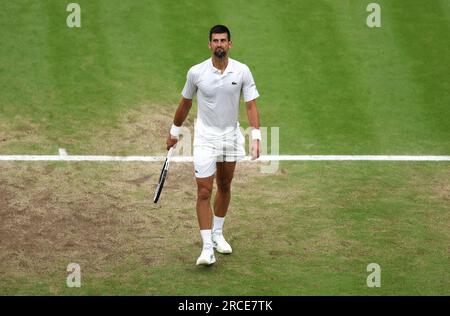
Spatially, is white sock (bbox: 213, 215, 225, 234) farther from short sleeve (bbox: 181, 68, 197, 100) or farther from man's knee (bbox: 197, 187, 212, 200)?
short sleeve (bbox: 181, 68, 197, 100)

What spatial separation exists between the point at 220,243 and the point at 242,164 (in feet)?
9.47

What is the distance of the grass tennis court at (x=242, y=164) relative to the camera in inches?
482

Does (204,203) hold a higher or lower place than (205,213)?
higher

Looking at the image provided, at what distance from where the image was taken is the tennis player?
1219 cm

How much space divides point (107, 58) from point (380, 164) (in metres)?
5.55

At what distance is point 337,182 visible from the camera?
48.6 ft

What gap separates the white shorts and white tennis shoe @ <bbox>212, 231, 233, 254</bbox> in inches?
38.7

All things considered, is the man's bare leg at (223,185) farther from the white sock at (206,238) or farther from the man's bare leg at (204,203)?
the white sock at (206,238)

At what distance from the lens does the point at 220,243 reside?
1283cm

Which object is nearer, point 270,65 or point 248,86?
point 248,86

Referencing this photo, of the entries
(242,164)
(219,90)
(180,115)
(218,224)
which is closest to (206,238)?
(218,224)

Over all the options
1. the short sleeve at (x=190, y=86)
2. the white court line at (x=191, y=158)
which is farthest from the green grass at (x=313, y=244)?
the short sleeve at (x=190, y=86)

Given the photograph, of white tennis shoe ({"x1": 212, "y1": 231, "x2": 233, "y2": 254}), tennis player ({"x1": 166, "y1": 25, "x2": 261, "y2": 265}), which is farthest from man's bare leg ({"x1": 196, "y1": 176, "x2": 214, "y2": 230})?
white tennis shoe ({"x1": 212, "y1": 231, "x2": 233, "y2": 254})

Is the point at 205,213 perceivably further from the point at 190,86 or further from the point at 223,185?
the point at 190,86
